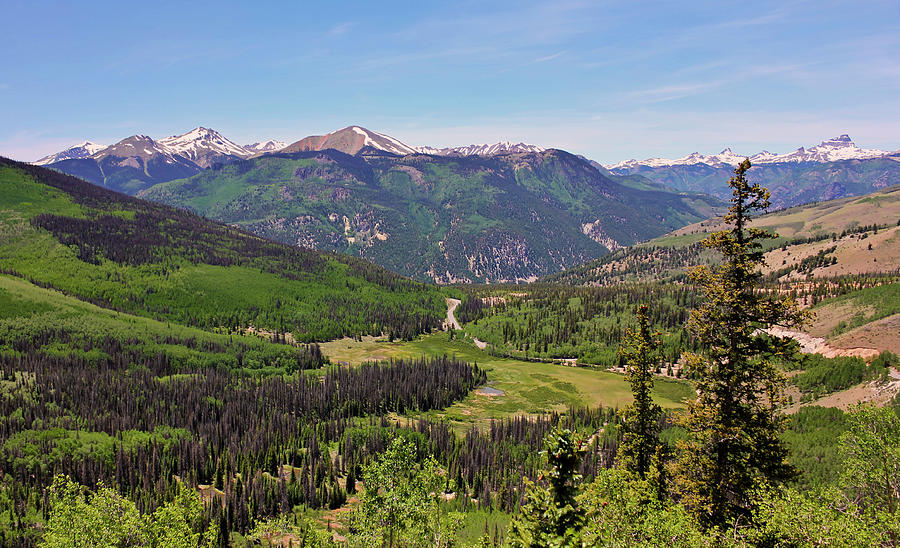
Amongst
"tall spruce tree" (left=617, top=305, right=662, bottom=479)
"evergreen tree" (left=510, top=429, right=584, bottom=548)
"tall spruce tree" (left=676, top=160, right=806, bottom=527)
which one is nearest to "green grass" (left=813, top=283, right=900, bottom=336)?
"tall spruce tree" (left=617, top=305, right=662, bottom=479)

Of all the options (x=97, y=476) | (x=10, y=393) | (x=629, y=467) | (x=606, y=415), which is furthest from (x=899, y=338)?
(x=10, y=393)

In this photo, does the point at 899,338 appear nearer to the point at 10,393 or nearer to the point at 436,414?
the point at 436,414

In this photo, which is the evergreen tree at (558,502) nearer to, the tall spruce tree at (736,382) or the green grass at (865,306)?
the tall spruce tree at (736,382)

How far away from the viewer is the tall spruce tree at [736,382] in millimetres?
34531

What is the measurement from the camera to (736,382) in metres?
35.0

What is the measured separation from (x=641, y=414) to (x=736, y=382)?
65.0 feet

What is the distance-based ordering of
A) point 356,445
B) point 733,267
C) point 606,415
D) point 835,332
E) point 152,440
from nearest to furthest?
point 733,267 < point 152,440 < point 356,445 < point 835,332 < point 606,415

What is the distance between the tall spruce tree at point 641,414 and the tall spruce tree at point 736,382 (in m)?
16.3

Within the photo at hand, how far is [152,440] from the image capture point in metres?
131

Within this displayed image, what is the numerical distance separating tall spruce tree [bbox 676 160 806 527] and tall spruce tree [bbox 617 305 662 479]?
1629 centimetres

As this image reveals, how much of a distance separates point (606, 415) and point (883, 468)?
437ft

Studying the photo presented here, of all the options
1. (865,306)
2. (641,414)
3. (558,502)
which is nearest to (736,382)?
(558,502)

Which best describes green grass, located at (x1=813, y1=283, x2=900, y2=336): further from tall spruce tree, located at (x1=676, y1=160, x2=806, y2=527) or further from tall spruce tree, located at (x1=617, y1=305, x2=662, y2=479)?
tall spruce tree, located at (x1=676, y1=160, x2=806, y2=527)

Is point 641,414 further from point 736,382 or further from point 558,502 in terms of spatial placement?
point 558,502
